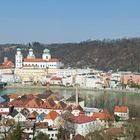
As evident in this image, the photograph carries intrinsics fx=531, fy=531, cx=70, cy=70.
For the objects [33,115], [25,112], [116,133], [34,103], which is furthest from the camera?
[34,103]

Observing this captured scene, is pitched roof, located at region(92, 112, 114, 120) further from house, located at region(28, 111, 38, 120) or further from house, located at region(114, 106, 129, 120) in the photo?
house, located at region(28, 111, 38, 120)

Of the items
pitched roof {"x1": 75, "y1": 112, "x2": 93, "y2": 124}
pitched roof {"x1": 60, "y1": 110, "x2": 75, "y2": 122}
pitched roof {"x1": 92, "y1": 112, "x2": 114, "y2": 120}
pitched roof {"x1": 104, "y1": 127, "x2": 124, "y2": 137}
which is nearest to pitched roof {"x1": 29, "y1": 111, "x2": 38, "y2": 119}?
pitched roof {"x1": 60, "y1": 110, "x2": 75, "y2": 122}

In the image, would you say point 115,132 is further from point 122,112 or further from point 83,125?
point 122,112

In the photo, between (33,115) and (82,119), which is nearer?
(82,119)

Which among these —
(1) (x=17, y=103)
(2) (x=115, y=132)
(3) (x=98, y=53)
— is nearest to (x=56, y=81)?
(3) (x=98, y=53)

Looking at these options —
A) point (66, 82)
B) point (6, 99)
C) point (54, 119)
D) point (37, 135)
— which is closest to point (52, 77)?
point (66, 82)

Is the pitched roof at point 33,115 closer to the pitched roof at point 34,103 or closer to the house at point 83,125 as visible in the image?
the house at point 83,125

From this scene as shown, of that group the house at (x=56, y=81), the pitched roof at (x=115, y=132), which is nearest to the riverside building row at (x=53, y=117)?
the pitched roof at (x=115, y=132)

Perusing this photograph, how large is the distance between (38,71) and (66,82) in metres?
3.18

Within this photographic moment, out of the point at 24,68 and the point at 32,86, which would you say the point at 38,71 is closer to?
the point at 24,68

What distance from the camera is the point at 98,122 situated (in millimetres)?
11914

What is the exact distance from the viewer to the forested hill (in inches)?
1502

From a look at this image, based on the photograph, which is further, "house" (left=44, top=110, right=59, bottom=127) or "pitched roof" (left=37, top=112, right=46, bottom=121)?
"pitched roof" (left=37, top=112, right=46, bottom=121)

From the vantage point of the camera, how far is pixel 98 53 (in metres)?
42.9
